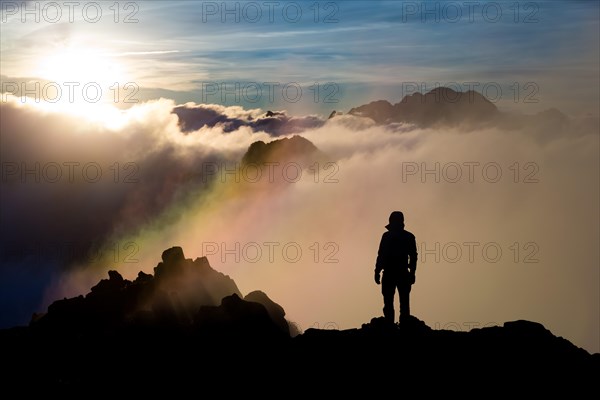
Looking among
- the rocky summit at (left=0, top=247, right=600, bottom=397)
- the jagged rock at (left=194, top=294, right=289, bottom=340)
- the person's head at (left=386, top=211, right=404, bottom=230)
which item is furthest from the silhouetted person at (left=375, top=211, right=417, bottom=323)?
the jagged rock at (left=194, top=294, right=289, bottom=340)

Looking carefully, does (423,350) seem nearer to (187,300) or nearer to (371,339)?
(371,339)

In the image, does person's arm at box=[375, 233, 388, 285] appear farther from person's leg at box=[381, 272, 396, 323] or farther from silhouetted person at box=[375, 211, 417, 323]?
person's leg at box=[381, 272, 396, 323]

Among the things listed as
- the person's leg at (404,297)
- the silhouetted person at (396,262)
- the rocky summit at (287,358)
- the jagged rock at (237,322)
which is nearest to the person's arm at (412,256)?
the silhouetted person at (396,262)

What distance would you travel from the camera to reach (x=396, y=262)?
32.1 m

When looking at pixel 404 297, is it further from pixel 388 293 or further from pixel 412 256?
pixel 412 256

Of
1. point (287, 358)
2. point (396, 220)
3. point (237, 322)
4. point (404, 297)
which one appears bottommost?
point (287, 358)

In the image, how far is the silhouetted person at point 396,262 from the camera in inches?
1251

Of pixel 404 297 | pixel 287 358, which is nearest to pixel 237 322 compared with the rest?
pixel 287 358

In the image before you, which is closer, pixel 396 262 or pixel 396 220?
pixel 396 220

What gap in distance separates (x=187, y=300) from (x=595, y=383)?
3816cm

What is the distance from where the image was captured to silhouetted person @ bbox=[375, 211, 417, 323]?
104 feet

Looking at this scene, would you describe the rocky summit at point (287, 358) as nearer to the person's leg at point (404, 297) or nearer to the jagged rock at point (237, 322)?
the jagged rock at point (237, 322)

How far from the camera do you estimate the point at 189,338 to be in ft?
120

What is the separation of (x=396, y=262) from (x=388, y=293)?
1.52 m
